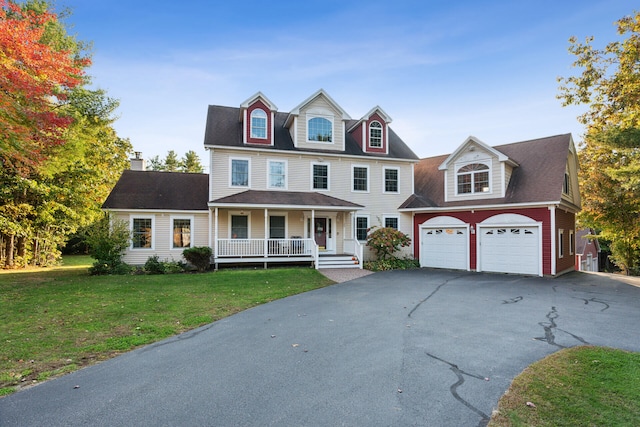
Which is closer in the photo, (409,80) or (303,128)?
(409,80)

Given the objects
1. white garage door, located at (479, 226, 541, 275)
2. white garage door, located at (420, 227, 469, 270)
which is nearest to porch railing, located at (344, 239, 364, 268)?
white garage door, located at (420, 227, 469, 270)

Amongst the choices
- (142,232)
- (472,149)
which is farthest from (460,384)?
(142,232)

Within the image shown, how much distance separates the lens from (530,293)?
10.3 metres

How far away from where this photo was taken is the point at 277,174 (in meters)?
17.1

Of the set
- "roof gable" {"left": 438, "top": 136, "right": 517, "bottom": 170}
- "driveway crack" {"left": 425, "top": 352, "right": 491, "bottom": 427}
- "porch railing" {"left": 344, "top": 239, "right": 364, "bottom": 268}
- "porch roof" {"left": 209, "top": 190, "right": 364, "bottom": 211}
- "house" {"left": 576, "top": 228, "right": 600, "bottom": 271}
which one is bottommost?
"house" {"left": 576, "top": 228, "right": 600, "bottom": 271}

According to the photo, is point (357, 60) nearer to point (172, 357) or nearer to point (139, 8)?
point (139, 8)

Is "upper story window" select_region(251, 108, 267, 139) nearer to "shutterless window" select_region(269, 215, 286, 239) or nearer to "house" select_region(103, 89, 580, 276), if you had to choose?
"house" select_region(103, 89, 580, 276)

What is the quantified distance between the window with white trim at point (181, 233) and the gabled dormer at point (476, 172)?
13703 millimetres

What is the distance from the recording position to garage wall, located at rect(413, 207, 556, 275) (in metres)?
13.8

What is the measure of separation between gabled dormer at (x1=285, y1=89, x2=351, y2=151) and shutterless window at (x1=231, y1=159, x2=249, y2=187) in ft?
9.81

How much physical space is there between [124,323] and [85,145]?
1363 centimetres

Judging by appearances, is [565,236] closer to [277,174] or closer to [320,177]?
[320,177]

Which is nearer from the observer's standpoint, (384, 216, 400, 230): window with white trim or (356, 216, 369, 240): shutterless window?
(356, 216, 369, 240): shutterless window

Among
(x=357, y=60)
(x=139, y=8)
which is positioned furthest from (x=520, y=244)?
(x=139, y=8)
